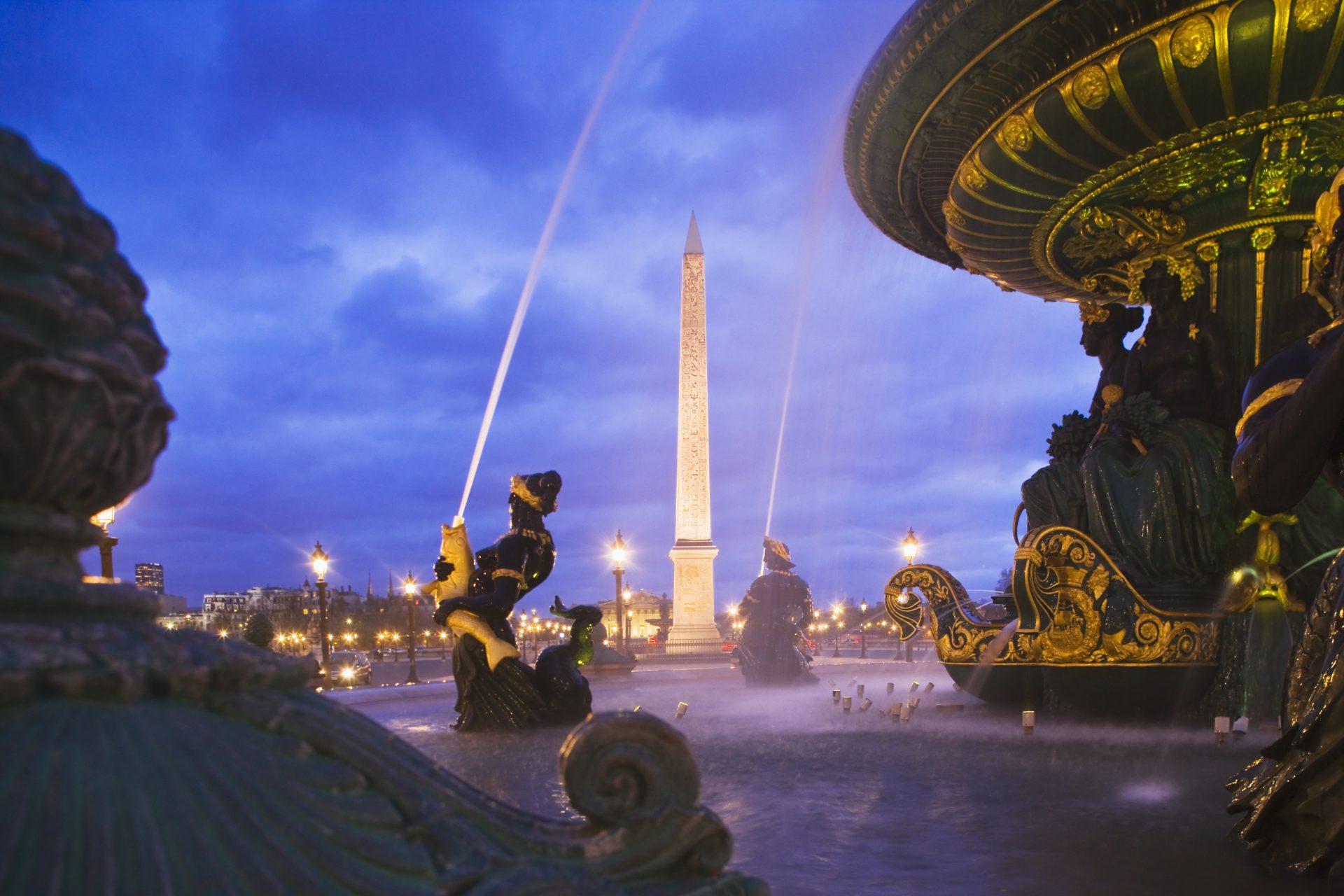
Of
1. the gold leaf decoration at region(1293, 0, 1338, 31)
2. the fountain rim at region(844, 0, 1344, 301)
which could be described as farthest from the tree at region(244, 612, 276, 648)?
the gold leaf decoration at region(1293, 0, 1338, 31)

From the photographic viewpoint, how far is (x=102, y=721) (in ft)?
4.14

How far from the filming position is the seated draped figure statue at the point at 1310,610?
3.25 meters

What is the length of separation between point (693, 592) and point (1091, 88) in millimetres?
37676

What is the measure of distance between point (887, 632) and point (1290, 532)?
6853 cm

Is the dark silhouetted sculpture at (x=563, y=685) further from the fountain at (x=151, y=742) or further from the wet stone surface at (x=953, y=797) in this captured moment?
the fountain at (x=151, y=742)

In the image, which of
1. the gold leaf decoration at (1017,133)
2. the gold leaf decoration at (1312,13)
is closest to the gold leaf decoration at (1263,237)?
the gold leaf decoration at (1017,133)

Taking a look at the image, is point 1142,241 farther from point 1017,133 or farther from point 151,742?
point 151,742

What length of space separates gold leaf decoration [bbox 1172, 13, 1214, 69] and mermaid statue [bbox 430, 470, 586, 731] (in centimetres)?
633

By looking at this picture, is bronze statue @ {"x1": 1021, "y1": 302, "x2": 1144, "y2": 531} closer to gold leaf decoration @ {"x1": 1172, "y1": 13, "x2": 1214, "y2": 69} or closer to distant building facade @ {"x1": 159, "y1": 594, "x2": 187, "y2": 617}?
gold leaf decoration @ {"x1": 1172, "y1": 13, "x2": 1214, "y2": 69}

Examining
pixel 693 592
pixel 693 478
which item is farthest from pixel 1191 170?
pixel 693 592

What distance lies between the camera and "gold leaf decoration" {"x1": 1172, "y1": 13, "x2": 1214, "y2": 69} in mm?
7043

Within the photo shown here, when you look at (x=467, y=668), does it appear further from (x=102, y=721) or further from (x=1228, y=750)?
(x=102, y=721)

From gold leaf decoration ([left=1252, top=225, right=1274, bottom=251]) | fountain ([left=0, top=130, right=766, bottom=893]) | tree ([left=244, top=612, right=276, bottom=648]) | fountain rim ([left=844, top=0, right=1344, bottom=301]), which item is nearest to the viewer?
fountain ([left=0, top=130, right=766, bottom=893])

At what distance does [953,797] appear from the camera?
4.94 meters
